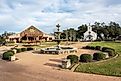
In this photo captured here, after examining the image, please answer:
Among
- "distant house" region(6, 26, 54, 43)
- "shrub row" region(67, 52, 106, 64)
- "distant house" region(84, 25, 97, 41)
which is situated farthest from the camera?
"distant house" region(84, 25, 97, 41)

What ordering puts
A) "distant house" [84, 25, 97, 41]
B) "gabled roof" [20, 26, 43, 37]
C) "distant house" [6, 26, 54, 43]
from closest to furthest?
"distant house" [6, 26, 54, 43] → "gabled roof" [20, 26, 43, 37] → "distant house" [84, 25, 97, 41]

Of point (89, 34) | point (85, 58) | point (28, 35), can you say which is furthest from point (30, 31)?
point (85, 58)

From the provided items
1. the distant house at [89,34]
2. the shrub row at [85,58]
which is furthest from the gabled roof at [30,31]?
the shrub row at [85,58]

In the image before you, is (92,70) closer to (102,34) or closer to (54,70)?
(54,70)

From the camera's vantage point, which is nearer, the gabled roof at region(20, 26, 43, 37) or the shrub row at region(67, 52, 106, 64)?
the shrub row at region(67, 52, 106, 64)

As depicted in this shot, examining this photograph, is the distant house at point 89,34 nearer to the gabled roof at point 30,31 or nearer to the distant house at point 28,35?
the distant house at point 28,35

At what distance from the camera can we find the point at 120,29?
10031 cm

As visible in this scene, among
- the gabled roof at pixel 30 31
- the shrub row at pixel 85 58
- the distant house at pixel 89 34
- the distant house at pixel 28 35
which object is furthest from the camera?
the distant house at pixel 89 34

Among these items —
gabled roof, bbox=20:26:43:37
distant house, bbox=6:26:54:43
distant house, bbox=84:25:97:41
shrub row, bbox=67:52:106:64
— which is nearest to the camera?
shrub row, bbox=67:52:106:64

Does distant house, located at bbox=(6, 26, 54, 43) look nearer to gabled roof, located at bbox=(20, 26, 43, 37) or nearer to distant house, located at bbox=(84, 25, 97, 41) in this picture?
gabled roof, located at bbox=(20, 26, 43, 37)

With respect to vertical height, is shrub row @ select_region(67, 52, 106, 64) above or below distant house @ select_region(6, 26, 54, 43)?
below

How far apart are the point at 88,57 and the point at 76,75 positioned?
227 inches

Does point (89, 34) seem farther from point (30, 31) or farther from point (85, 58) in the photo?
point (85, 58)

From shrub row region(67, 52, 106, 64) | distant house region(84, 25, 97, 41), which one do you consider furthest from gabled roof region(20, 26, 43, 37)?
shrub row region(67, 52, 106, 64)
